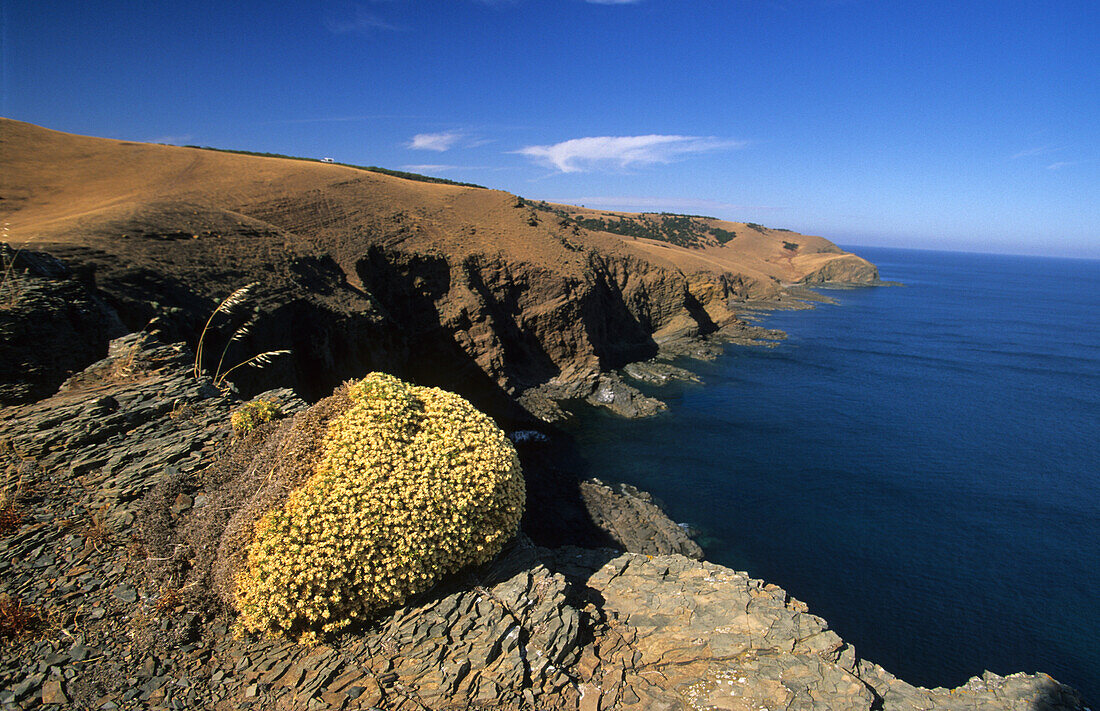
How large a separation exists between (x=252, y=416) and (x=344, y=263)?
69.7 ft

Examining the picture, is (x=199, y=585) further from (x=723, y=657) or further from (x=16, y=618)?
(x=723, y=657)

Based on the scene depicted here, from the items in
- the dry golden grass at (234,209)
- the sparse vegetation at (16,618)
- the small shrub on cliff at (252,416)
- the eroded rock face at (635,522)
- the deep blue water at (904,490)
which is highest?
the dry golden grass at (234,209)

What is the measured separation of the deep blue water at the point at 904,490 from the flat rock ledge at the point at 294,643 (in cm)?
783

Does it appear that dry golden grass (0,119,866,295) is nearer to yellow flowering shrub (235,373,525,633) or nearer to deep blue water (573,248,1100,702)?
yellow flowering shrub (235,373,525,633)

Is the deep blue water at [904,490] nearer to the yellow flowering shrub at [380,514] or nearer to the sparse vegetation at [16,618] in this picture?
the yellow flowering shrub at [380,514]

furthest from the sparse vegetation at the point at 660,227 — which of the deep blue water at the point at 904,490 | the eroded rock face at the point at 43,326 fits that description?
the eroded rock face at the point at 43,326

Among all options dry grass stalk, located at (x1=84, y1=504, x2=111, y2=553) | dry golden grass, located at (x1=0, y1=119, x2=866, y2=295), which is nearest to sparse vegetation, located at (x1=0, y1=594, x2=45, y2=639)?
dry grass stalk, located at (x1=84, y1=504, x2=111, y2=553)

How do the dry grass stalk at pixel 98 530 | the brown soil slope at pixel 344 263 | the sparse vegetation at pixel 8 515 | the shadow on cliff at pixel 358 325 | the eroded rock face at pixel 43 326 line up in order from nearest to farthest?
the sparse vegetation at pixel 8 515 < the dry grass stalk at pixel 98 530 < the eroded rock face at pixel 43 326 < the shadow on cliff at pixel 358 325 < the brown soil slope at pixel 344 263

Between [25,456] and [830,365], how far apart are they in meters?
52.0

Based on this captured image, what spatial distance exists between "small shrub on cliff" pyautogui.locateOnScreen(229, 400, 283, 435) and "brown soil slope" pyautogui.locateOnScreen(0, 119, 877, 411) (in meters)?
8.25

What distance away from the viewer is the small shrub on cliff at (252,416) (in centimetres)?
928

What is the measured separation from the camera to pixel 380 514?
292 inches

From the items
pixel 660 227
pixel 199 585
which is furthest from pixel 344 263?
pixel 660 227

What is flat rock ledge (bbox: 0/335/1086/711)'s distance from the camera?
6367 mm
